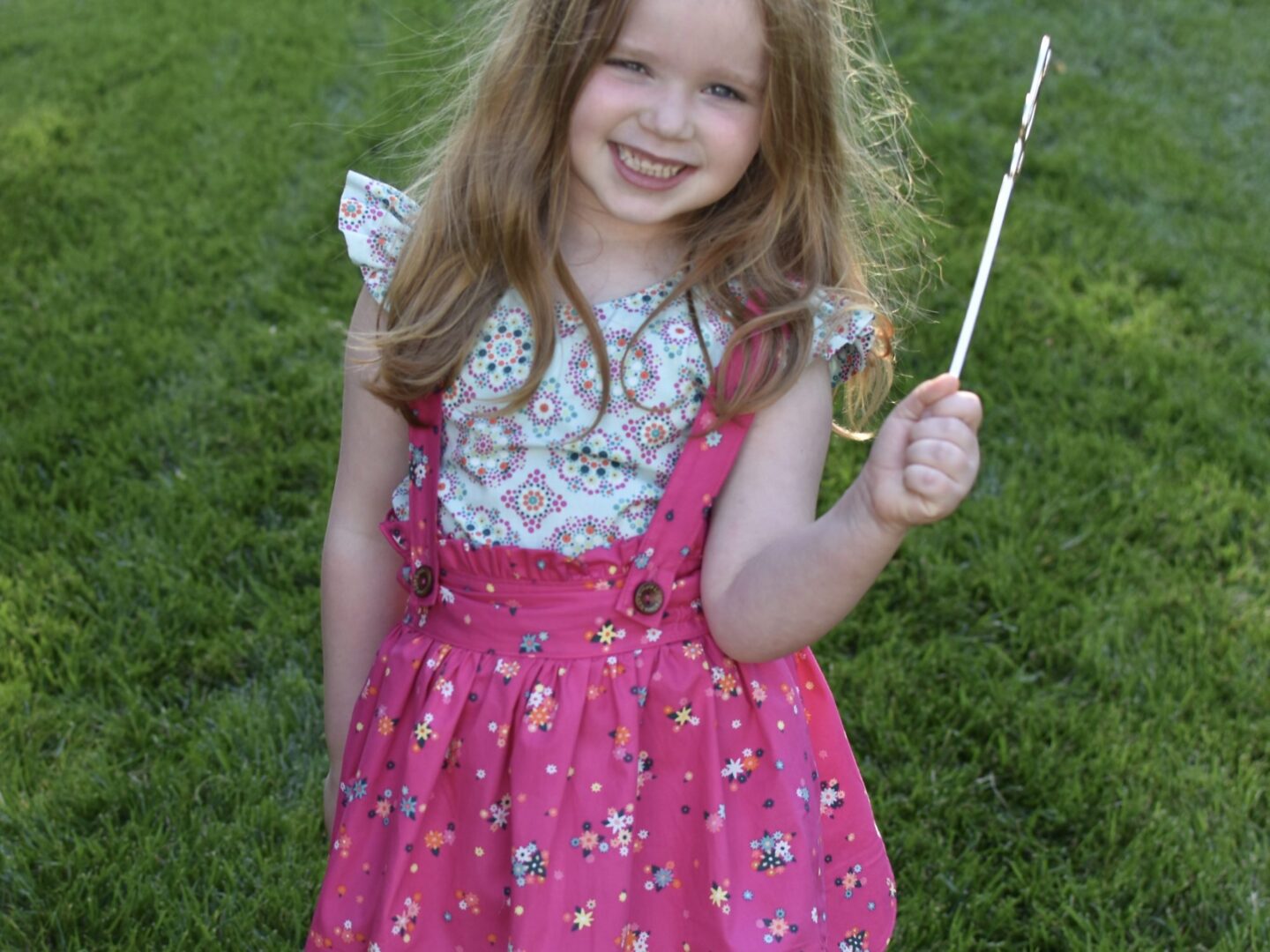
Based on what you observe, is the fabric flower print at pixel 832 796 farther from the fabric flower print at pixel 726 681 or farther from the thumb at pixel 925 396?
the thumb at pixel 925 396

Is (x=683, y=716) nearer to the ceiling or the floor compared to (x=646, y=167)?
nearer to the floor

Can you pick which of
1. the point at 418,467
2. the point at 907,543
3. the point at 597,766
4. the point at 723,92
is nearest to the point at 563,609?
the point at 597,766

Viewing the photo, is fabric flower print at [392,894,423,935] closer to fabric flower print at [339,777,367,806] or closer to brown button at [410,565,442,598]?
fabric flower print at [339,777,367,806]

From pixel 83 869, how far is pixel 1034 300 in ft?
9.94

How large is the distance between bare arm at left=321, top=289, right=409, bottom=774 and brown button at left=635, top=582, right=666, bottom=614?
1.43 ft

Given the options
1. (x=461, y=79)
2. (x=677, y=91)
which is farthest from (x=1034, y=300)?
(x=677, y=91)

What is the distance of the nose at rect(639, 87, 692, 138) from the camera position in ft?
5.56

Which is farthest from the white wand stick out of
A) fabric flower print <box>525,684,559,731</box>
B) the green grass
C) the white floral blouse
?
the green grass

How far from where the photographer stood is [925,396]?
1.46 m

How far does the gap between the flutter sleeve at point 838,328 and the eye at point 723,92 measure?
268 mm

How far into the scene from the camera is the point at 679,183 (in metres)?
1.77

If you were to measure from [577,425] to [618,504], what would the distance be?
0.35 feet

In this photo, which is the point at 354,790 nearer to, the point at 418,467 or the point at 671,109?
the point at 418,467

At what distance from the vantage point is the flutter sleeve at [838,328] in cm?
183
